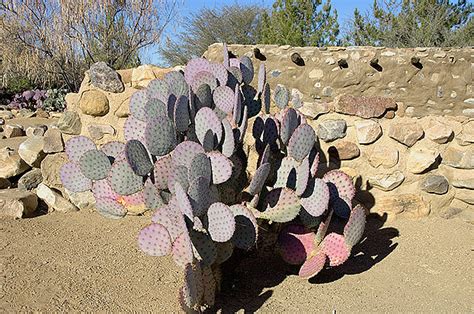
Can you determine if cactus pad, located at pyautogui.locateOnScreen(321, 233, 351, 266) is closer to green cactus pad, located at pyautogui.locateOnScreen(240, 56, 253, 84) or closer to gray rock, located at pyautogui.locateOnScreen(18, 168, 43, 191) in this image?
green cactus pad, located at pyautogui.locateOnScreen(240, 56, 253, 84)

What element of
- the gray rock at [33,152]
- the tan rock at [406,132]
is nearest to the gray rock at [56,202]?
the gray rock at [33,152]

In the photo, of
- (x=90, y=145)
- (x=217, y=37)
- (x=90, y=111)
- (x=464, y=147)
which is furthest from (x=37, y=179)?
(x=217, y=37)

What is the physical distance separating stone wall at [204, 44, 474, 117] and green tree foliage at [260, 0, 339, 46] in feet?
28.5

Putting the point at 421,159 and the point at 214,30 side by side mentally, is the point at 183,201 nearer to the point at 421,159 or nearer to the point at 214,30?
the point at 421,159

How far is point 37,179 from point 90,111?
3.13 ft

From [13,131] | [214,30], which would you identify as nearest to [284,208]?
[13,131]

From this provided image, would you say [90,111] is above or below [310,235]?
above

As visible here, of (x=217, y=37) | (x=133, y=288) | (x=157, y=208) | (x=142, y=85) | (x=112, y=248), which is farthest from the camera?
(x=217, y=37)

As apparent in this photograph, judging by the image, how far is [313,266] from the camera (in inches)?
114

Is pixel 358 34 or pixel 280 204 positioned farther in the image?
pixel 358 34

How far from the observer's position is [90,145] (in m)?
3.00

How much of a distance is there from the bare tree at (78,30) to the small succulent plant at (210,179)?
7515 millimetres

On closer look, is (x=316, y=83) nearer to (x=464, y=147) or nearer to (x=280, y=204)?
(x=464, y=147)

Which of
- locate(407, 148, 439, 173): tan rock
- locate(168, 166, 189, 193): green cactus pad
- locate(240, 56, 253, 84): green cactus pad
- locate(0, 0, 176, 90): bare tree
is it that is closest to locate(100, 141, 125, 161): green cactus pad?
locate(168, 166, 189, 193): green cactus pad
